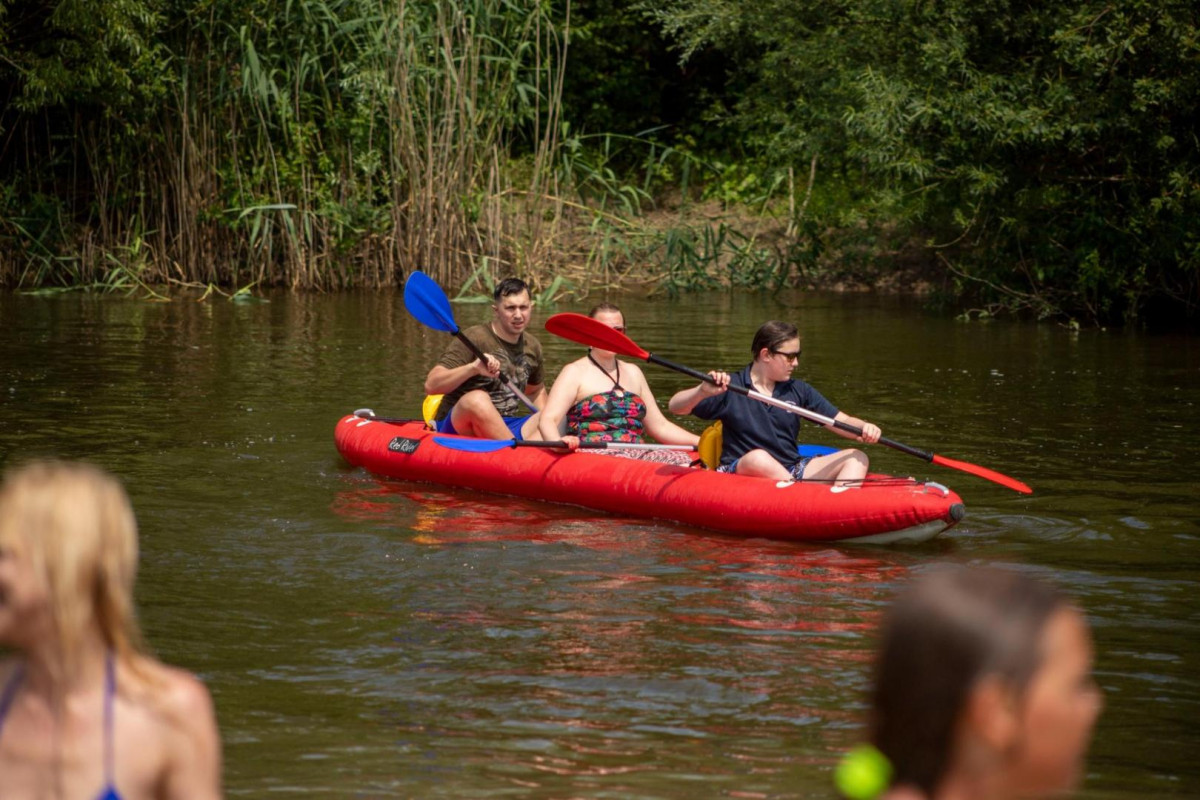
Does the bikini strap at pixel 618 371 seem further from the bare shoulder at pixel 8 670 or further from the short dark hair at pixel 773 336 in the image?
the bare shoulder at pixel 8 670

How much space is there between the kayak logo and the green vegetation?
6667mm

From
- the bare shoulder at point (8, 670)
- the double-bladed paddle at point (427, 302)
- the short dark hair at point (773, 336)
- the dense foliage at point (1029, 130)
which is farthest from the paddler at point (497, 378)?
the dense foliage at point (1029, 130)

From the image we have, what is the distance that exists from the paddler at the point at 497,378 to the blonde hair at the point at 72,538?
18.3ft

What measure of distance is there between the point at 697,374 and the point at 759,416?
0.32 meters

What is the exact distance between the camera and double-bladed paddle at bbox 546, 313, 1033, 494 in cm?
626

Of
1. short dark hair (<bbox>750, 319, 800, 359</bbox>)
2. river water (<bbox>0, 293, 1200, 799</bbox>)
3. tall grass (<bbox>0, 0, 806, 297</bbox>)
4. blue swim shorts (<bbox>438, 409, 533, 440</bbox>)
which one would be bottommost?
river water (<bbox>0, 293, 1200, 799</bbox>)

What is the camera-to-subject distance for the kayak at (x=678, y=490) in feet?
19.3

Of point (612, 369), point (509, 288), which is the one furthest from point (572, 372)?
point (509, 288)

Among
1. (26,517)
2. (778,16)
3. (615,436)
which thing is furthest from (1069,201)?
(26,517)

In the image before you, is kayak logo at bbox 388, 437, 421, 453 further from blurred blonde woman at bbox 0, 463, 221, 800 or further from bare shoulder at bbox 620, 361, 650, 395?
blurred blonde woman at bbox 0, 463, 221, 800

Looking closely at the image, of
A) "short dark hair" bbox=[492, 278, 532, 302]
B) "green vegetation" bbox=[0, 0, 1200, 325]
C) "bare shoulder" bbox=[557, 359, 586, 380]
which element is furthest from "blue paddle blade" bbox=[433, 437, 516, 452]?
"green vegetation" bbox=[0, 0, 1200, 325]

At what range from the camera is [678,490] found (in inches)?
250

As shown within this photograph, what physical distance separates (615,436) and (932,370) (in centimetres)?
476

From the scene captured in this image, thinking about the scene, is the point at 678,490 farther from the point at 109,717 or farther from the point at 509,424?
the point at 109,717
